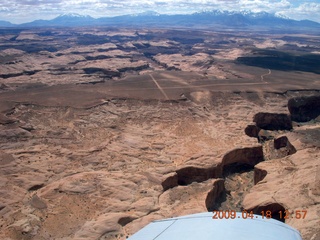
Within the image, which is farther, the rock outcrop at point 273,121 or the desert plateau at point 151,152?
the rock outcrop at point 273,121

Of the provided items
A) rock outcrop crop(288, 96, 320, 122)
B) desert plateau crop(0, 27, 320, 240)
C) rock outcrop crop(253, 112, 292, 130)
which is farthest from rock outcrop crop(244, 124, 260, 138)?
rock outcrop crop(288, 96, 320, 122)

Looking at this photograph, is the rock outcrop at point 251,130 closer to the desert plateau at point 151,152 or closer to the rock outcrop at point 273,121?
the desert plateau at point 151,152

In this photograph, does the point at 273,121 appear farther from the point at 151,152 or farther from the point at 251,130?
the point at 151,152

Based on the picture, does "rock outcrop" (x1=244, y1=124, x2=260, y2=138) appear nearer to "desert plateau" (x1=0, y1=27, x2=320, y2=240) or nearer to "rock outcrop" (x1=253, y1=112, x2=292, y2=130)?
"desert plateau" (x1=0, y1=27, x2=320, y2=240)

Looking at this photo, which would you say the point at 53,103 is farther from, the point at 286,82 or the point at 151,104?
the point at 286,82

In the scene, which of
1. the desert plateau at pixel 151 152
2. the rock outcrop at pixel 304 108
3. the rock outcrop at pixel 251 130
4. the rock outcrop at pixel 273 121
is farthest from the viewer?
the rock outcrop at pixel 304 108

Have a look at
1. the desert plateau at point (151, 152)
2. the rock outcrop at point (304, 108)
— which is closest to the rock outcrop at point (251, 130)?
the desert plateau at point (151, 152)
